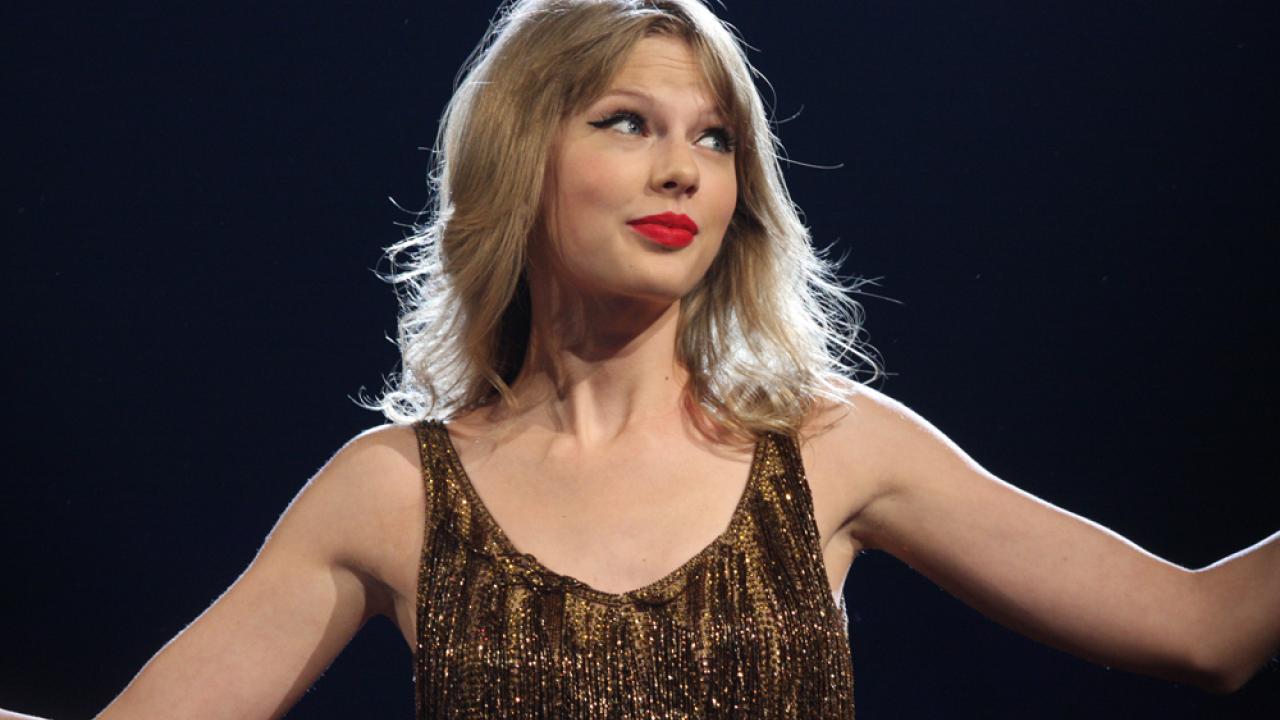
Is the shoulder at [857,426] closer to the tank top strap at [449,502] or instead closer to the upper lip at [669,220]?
the upper lip at [669,220]

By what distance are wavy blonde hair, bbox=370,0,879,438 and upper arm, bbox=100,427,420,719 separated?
0.13 metres

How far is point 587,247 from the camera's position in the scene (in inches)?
61.4

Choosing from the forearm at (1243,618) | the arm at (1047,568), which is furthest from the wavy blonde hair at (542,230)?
the forearm at (1243,618)

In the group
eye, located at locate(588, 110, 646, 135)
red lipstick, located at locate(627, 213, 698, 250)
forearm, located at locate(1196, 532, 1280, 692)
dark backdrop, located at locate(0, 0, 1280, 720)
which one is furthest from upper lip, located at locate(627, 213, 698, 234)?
dark backdrop, located at locate(0, 0, 1280, 720)

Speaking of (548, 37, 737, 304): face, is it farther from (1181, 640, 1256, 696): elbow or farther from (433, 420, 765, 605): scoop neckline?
(1181, 640, 1256, 696): elbow

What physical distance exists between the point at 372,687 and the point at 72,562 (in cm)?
53

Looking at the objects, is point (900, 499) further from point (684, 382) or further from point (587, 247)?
point (587, 247)

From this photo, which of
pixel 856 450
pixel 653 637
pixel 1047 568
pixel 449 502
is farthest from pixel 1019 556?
pixel 449 502

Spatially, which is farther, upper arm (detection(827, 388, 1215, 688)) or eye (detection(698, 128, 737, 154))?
eye (detection(698, 128, 737, 154))

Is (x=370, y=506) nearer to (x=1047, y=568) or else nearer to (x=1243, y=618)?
(x=1047, y=568)

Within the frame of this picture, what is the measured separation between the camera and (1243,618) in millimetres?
1462

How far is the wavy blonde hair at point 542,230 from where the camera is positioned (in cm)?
161

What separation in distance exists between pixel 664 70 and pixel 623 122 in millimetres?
75

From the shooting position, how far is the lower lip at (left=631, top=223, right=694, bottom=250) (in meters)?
1.52
